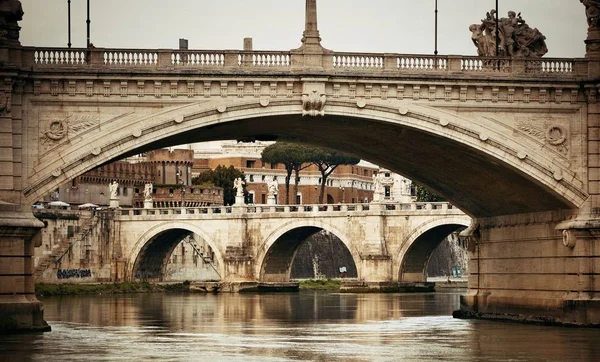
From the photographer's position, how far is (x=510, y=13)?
48281mm

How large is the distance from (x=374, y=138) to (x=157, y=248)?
61830 mm

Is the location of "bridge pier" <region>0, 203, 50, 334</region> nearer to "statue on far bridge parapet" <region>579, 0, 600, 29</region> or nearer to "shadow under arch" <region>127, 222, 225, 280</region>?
"statue on far bridge parapet" <region>579, 0, 600, 29</region>

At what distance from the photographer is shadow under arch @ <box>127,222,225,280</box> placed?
106062 mm

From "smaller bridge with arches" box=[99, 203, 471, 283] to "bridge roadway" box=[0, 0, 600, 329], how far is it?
154 ft

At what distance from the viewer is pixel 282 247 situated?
105 m

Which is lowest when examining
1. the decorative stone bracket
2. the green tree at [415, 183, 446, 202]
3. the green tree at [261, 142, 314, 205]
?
the decorative stone bracket

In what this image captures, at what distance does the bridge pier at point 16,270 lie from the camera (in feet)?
139

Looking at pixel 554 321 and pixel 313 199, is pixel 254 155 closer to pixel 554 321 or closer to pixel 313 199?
pixel 313 199

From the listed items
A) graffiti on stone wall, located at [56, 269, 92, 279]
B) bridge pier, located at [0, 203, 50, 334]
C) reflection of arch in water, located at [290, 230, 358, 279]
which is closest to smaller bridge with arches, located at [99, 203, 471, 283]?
graffiti on stone wall, located at [56, 269, 92, 279]

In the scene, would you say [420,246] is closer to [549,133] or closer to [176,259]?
[176,259]

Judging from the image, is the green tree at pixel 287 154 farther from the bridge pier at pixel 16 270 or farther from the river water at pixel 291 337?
the bridge pier at pixel 16 270

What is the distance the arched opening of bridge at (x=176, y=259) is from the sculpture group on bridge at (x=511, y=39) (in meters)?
60.9

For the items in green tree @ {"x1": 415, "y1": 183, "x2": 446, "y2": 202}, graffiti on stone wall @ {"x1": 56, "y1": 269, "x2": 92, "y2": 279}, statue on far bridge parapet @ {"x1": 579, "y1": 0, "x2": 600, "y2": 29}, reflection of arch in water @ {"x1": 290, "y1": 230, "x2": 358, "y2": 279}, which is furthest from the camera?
reflection of arch in water @ {"x1": 290, "y1": 230, "x2": 358, "y2": 279}

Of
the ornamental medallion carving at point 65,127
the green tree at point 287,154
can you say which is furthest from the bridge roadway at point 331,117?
the green tree at point 287,154
